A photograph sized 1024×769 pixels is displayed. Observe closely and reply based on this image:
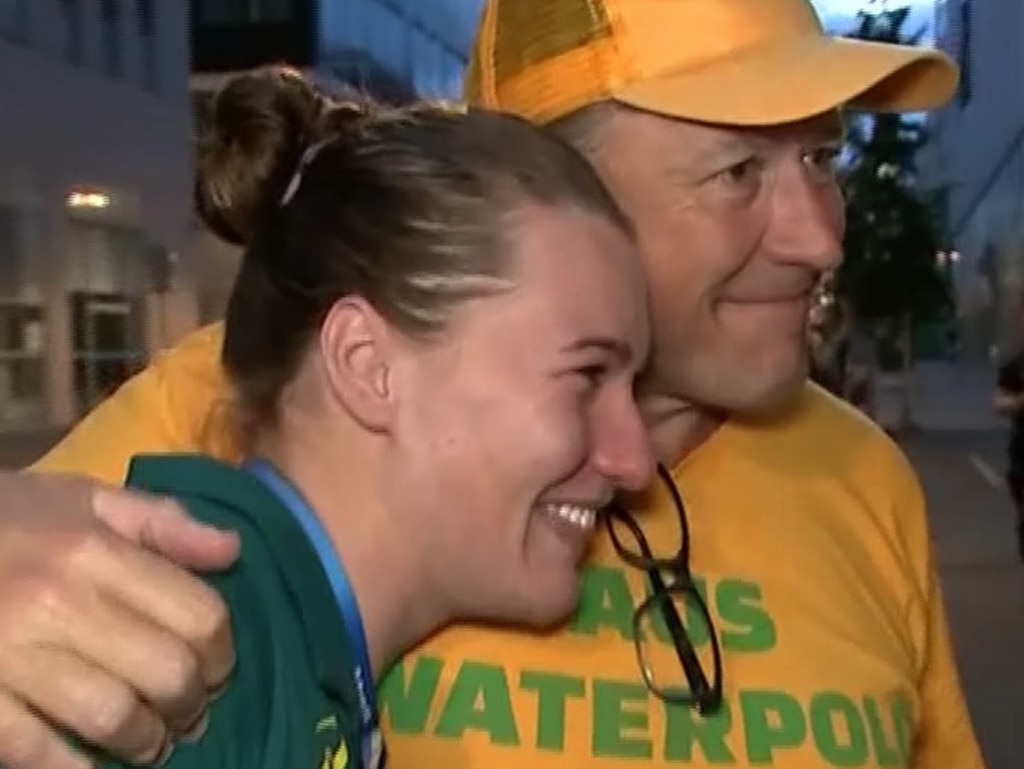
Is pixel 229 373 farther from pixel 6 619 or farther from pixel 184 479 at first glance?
pixel 6 619

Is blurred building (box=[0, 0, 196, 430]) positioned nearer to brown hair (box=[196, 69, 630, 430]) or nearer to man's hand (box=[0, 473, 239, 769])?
brown hair (box=[196, 69, 630, 430])

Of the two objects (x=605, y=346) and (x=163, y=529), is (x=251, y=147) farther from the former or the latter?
(x=163, y=529)

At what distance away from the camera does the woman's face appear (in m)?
1.16

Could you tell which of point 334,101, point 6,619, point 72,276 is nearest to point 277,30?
point 72,276

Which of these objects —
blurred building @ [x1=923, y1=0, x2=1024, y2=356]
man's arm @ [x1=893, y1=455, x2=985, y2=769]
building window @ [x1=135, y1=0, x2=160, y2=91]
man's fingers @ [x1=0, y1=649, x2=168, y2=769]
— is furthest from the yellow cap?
blurred building @ [x1=923, y1=0, x2=1024, y2=356]

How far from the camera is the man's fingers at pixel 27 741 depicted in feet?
2.61

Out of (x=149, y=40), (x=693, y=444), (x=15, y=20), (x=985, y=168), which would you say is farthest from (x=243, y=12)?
(x=985, y=168)

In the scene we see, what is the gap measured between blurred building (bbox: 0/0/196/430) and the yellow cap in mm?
6360

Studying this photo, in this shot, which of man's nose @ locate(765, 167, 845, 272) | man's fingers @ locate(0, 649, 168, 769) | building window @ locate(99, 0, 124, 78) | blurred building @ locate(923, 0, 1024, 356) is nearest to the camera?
man's fingers @ locate(0, 649, 168, 769)

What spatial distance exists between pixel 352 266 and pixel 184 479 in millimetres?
168

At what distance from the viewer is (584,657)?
1.36m

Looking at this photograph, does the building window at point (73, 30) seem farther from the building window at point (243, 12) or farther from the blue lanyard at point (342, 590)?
the blue lanyard at point (342, 590)

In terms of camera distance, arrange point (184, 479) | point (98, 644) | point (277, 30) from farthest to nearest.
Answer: point (277, 30) → point (184, 479) → point (98, 644)

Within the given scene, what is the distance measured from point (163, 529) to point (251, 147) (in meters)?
0.51
